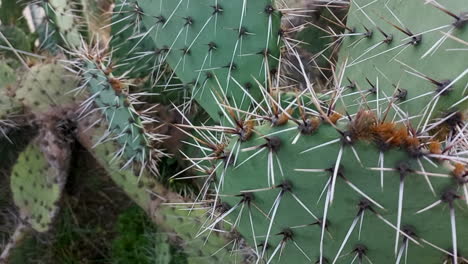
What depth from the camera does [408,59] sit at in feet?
4.05

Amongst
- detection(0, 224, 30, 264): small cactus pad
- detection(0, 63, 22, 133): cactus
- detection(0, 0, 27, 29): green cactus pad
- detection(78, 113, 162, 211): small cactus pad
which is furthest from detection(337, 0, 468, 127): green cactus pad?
detection(0, 0, 27, 29): green cactus pad

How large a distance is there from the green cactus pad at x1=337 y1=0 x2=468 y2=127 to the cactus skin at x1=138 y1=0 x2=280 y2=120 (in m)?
0.19

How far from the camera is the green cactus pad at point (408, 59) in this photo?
110cm

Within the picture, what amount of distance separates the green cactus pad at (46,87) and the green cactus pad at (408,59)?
981mm

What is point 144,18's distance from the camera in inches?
63.1

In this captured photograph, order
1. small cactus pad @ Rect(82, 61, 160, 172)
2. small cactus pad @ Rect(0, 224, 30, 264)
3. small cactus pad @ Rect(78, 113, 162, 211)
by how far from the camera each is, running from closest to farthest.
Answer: small cactus pad @ Rect(82, 61, 160, 172)
small cactus pad @ Rect(78, 113, 162, 211)
small cactus pad @ Rect(0, 224, 30, 264)

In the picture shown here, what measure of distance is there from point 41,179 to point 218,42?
35.9 inches

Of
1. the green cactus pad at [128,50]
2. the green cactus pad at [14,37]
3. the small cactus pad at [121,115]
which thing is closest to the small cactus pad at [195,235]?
the small cactus pad at [121,115]

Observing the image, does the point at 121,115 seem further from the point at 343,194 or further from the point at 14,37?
the point at 343,194

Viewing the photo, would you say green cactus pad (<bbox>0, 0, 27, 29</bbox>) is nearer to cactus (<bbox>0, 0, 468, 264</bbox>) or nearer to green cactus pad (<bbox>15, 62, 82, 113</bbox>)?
green cactus pad (<bbox>15, 62, 82, 113</bbox>)

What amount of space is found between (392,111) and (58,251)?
1.69 meters

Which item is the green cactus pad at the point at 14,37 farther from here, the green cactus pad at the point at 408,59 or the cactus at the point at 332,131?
the green cactus pad at the point at 408,59

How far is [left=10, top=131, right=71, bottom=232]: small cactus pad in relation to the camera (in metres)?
2.07

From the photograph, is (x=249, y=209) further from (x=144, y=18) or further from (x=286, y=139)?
(x=144, y=18)
